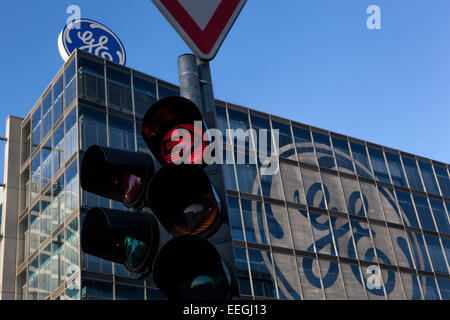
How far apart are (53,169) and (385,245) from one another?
1908 centimetres

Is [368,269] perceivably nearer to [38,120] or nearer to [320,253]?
[320,253]

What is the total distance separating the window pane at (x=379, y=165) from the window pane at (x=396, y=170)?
52cm

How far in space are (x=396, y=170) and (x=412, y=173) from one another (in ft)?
4.29

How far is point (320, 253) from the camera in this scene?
3503 centimetres

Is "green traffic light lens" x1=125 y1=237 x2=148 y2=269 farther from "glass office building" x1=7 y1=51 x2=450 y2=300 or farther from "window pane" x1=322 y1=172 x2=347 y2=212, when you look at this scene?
"window pane" x1=322 y1=172 x2=347 y2=212

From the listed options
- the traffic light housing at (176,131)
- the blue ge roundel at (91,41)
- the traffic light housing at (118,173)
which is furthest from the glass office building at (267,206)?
the traffic light housing at (176,131)

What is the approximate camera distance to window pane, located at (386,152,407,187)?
136 ft

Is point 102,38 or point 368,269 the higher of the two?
point 102,38

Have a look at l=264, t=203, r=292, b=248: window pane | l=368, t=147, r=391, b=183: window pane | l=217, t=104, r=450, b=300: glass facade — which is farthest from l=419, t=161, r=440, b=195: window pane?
l=264, t=203, r=292, b=248: window pane

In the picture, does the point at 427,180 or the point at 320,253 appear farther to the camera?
the point at 427,180

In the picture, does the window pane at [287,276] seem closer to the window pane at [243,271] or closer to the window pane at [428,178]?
the window pane at [243,271]

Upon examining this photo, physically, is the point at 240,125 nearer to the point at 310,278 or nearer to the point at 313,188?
the point at 313,188
